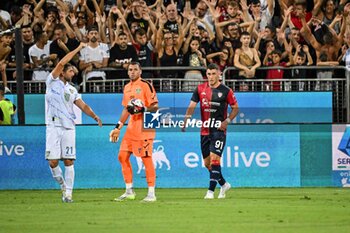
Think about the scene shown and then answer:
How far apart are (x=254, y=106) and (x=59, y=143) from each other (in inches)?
276

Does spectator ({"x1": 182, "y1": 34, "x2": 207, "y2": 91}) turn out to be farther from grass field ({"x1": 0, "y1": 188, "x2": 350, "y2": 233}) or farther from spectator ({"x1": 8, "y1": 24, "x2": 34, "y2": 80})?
grass field ({"x1": 0, "y1": 188, "x2": 350, "y2": 233})

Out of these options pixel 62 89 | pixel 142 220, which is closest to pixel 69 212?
pixel 142 220

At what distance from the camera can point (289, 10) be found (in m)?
24.5

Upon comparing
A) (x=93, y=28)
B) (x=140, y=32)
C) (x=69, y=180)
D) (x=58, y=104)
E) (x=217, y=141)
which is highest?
(x=93, y=28)

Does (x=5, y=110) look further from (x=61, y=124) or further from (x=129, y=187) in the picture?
(x=129, y=187)

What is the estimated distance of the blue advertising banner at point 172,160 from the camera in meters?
22.2

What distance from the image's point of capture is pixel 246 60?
2395 centimetres

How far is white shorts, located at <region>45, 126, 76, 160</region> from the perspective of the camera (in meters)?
17.6

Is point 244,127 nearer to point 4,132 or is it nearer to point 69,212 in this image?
point 4,132

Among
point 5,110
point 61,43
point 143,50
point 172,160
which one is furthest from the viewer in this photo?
point 143,50

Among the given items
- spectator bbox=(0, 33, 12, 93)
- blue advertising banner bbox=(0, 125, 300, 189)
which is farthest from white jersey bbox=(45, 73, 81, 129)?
spectator bbox=(0, 33, 12, 93)

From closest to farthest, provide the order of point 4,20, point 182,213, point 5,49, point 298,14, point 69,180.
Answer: point 182,213
point 69,180
point 5,49
point 4,20
point 298,14

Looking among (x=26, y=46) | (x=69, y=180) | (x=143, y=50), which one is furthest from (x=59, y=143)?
(x=26, y=46)

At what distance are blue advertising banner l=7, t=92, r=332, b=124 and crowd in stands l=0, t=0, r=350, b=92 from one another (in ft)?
1.82
